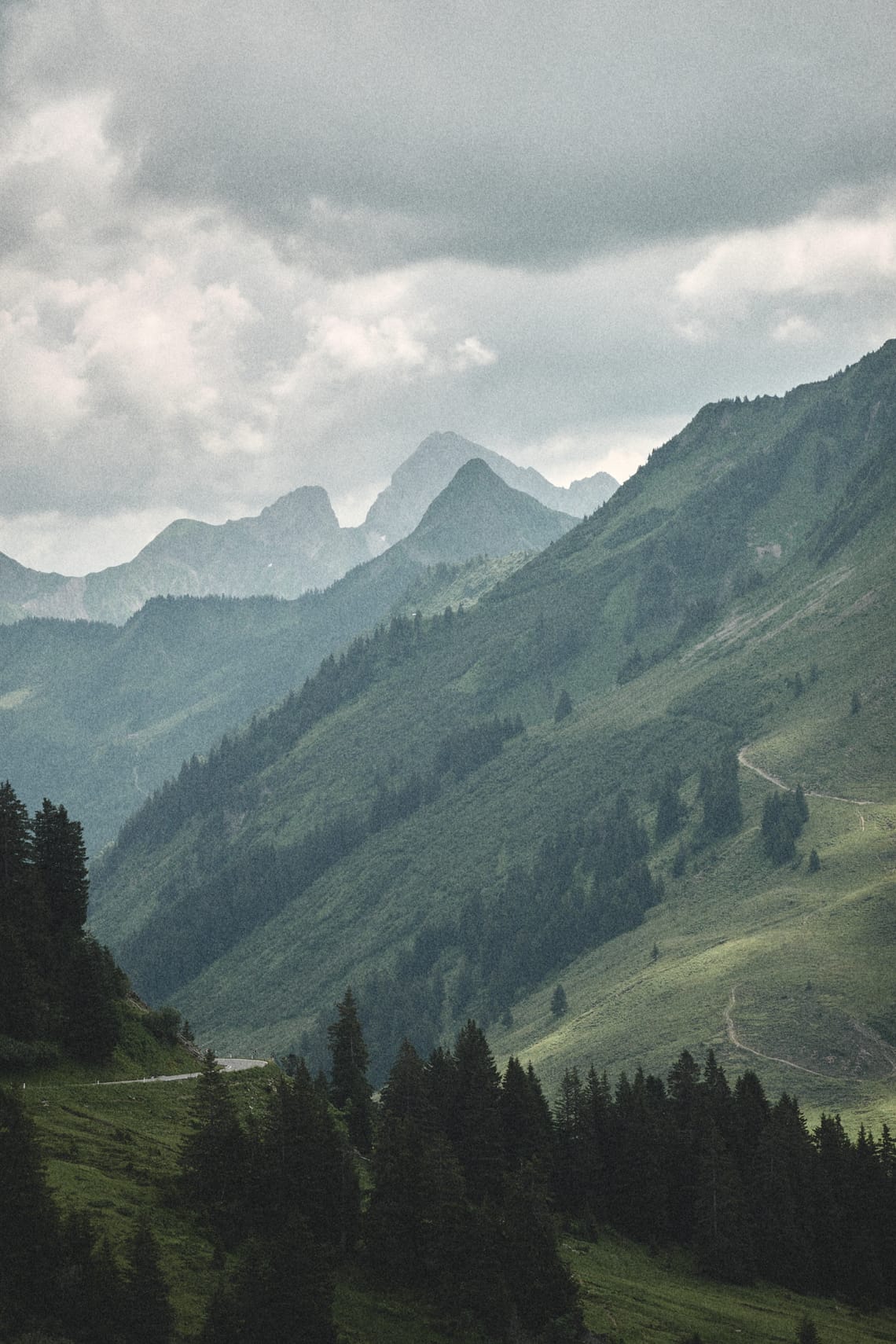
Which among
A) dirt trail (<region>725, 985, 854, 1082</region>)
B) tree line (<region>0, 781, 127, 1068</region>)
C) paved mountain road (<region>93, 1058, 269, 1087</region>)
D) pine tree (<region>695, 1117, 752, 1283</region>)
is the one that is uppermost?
tree line (<region>0, 781, 127, 1068</region>)

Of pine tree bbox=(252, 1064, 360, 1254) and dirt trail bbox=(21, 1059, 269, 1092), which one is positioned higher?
dirt trail bbox=(21, 1059, 269, 1092)

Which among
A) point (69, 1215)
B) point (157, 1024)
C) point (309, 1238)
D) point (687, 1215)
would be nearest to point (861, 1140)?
point (687, 1215)

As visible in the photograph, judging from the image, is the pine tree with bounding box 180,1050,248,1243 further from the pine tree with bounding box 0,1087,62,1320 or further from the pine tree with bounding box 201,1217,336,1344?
the pine tree with bounding box 0,1087,62,1320

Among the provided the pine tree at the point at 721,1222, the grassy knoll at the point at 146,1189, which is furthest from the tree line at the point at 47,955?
the pine tree at the point at 721,1222

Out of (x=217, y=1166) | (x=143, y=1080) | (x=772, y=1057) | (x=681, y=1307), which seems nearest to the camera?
(x=217, y=1166)

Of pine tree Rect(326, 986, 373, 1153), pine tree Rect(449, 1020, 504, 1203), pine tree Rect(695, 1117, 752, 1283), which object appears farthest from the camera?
pine tree Rect(695, 1117, 752, 1283)

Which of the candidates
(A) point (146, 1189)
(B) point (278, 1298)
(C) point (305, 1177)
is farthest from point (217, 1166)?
(B) point (278, 1298)

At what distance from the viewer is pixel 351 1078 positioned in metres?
98.6

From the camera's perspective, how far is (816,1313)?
300ft

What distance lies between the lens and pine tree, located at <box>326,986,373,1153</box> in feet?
311

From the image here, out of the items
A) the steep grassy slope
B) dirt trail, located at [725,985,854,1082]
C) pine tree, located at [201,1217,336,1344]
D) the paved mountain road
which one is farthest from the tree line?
dirt trail, located at [725,985,854,1082]

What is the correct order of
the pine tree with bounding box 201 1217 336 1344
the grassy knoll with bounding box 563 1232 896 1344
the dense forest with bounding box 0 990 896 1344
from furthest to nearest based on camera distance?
1. the grassy knoll with bounding box 563 1232 896 1344
2. the pine tree with bounding box 201 1217 336 1344
3. the dense forest with bounding box 0 990 896 1344

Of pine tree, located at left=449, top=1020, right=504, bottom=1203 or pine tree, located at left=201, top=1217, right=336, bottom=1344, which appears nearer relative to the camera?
pine tree, located at left=201, top=1217, right=336, bottom=1344

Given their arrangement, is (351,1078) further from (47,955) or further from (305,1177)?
(305,1177)
